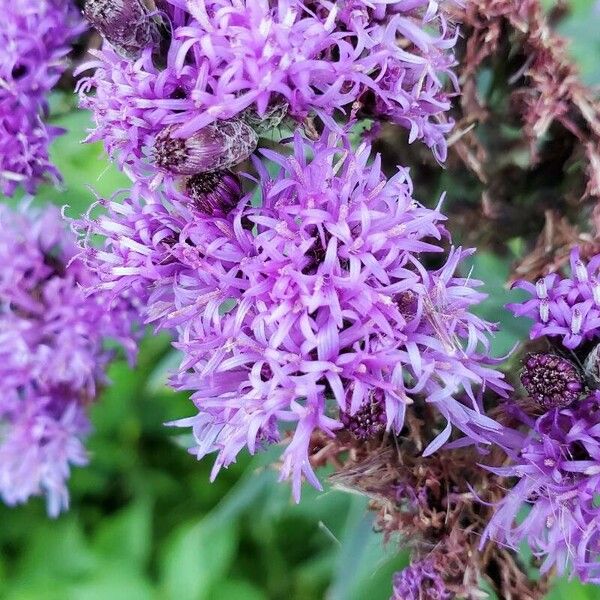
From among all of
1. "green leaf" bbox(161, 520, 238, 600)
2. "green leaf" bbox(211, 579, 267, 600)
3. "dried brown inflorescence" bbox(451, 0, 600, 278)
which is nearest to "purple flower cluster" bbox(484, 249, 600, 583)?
"dried brown inflorescence" bbox(451, 0, 600, 278)

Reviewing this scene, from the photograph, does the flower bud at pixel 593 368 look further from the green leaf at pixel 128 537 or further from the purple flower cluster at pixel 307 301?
the green leaf at pixel 128 537

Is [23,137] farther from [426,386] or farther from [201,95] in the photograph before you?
[426,386]

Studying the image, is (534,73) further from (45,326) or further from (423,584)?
(45,326)

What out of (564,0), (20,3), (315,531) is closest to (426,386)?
(564,0)

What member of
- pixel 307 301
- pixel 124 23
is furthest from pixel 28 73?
pixel 307 301

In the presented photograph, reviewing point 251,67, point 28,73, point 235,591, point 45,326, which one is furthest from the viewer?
point 235,591

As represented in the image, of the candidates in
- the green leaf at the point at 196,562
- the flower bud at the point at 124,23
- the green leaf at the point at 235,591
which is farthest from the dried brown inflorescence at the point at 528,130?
the green leaf at the point at 235,591
